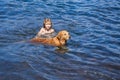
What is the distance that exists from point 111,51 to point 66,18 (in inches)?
193

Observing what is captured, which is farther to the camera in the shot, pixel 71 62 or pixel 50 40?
pixel 50 40

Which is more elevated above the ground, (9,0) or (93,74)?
(9,0)

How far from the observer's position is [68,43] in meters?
10.8

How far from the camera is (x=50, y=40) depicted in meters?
10.6

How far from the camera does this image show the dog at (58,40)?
1008 cm

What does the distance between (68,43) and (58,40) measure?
0.57 meters

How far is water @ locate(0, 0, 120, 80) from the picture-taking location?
8.27 m

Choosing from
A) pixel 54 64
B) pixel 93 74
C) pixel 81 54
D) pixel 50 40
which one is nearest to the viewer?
pixel 93 74

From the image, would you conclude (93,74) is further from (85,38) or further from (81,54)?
(85,38)

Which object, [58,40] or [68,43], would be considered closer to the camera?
[58,40]

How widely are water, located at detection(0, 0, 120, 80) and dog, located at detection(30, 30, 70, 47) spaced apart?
24cm

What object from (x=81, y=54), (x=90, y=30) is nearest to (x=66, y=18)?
(x=90, y=30)

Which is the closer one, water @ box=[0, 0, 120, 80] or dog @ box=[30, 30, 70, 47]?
water @ box=[0, 0, 120, 80]

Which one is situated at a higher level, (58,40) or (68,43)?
(58,40)
